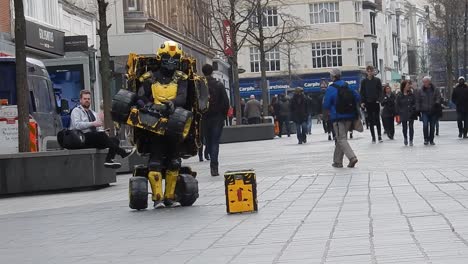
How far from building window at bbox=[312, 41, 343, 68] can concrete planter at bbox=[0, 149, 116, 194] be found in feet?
270

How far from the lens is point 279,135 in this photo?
164 feet

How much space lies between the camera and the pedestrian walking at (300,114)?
36344 mm

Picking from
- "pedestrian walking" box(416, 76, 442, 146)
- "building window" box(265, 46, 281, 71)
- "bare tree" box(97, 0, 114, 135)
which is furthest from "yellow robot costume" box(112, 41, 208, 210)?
"building window" box(265, 46, 281, 71)

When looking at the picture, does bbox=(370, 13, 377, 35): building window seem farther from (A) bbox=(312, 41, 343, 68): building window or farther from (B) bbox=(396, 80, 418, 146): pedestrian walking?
(B) bbox=(396, 80, 418, 146): pedestrian walking

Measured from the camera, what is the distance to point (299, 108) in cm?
3822

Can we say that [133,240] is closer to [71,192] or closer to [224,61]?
[71,192]

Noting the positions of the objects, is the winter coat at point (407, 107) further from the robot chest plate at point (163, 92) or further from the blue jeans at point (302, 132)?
the robot chest plate at point (163, 92)

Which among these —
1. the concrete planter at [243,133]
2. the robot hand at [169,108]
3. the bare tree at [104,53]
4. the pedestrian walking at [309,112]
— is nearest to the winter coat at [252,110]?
the pedestrian walking at [309,112]

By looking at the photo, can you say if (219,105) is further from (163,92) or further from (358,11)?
(358,11)

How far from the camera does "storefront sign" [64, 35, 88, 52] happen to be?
44.6 metres

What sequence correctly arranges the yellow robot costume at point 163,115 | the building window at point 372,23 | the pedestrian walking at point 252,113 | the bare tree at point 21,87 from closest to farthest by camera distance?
the yellow robot costume at point 163,115
the bare tree at point 21,87
the pedestrian walking at point 252,113
the building window at point 372,23

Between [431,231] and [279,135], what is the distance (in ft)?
133

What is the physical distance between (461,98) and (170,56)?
19758mm

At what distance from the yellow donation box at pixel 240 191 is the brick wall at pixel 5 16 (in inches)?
1063
